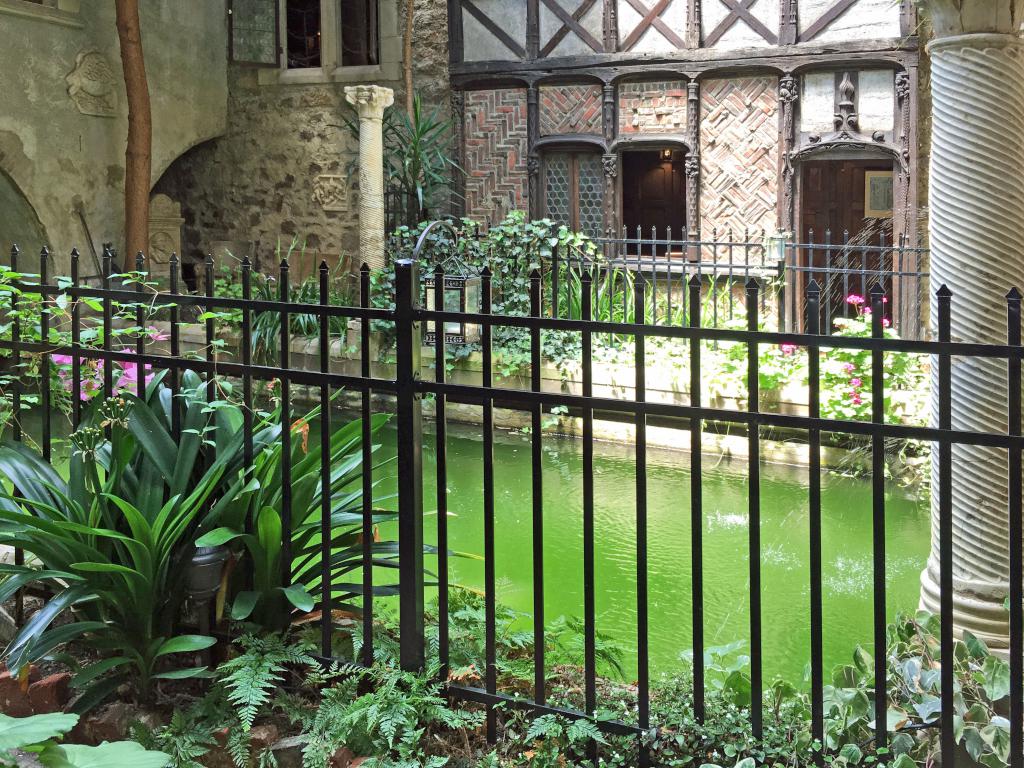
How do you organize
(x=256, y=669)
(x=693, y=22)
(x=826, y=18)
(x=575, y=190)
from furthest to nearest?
1. (x=575, y=190)
2. (x=693, y=22)
3. (x=826, y=18)
4. (x=256, y=669)

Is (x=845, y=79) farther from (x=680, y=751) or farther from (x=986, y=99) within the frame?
(x=680, y=751)

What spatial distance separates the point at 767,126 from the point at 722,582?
21.2 ft

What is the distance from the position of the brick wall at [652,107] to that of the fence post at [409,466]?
8886mm

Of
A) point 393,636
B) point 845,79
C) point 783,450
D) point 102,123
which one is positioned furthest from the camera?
point 102,123

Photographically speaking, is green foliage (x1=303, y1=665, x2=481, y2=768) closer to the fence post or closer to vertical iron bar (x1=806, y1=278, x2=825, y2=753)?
the fence post

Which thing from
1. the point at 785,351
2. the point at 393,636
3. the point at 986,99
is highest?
the point at 986,99

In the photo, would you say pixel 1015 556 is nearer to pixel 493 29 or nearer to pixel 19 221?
pixel 493 29

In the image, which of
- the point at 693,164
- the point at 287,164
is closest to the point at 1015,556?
the point at 693,164

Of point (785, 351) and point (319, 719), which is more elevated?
point (785, 351)

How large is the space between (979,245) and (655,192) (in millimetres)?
8588

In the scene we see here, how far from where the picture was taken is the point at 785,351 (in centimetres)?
867

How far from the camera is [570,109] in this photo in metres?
12.1

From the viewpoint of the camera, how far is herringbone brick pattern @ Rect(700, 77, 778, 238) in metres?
11.0

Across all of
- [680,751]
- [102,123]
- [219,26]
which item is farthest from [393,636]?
[219,26]
